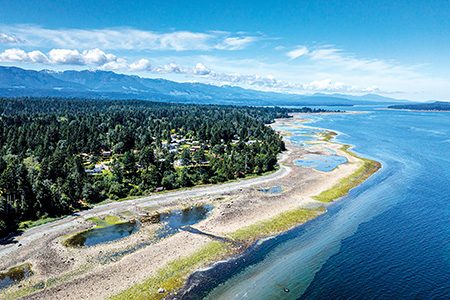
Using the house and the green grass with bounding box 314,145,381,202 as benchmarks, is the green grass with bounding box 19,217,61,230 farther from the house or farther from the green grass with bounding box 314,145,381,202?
the house

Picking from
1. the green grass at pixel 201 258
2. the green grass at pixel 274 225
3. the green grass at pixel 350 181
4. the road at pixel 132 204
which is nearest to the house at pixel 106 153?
the road at pixel 132 204

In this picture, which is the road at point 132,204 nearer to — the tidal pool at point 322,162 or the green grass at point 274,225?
the tidal pool at point 322,162

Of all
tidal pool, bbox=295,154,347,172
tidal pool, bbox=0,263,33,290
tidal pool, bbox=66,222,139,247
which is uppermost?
tidal pool, bbox=295,154,347,172

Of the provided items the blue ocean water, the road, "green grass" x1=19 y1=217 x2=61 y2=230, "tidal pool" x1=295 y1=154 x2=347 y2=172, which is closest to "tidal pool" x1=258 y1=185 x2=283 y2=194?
the road

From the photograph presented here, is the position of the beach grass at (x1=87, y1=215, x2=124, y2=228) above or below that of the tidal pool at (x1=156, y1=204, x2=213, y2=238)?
below

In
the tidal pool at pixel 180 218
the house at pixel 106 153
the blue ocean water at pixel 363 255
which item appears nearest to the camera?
the blue ocean water at pixel 363 255

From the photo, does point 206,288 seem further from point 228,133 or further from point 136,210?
point 228,133

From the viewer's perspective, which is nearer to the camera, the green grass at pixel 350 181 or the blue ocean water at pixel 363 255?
the blue ocean water at pixel 363 255
